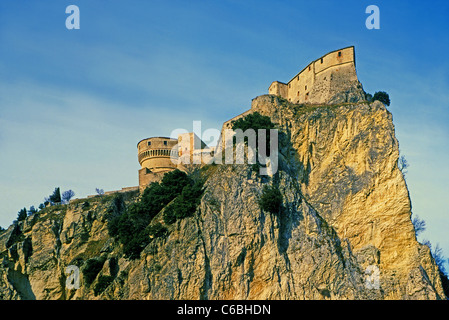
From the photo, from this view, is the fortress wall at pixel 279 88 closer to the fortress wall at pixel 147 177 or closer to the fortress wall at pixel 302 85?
the fortress wall at pixel 302 85

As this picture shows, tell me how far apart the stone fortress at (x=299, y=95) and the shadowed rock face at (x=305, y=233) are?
627 centimetres

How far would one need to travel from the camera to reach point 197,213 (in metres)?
47.6

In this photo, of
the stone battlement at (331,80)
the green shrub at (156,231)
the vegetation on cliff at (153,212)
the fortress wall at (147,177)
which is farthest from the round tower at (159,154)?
the green shrub at (156,231)

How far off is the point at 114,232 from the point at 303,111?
20887 mm

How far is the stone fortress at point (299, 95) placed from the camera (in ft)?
191

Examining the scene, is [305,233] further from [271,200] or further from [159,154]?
[159,154]

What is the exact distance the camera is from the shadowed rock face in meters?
43.6

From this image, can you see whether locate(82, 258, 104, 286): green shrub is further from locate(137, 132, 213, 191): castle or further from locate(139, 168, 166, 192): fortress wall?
locate(137, 132, 213, 191): castle

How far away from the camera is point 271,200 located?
150ft

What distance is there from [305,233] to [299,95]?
2118cm

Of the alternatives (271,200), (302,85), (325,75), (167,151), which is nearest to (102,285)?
(271,200)
